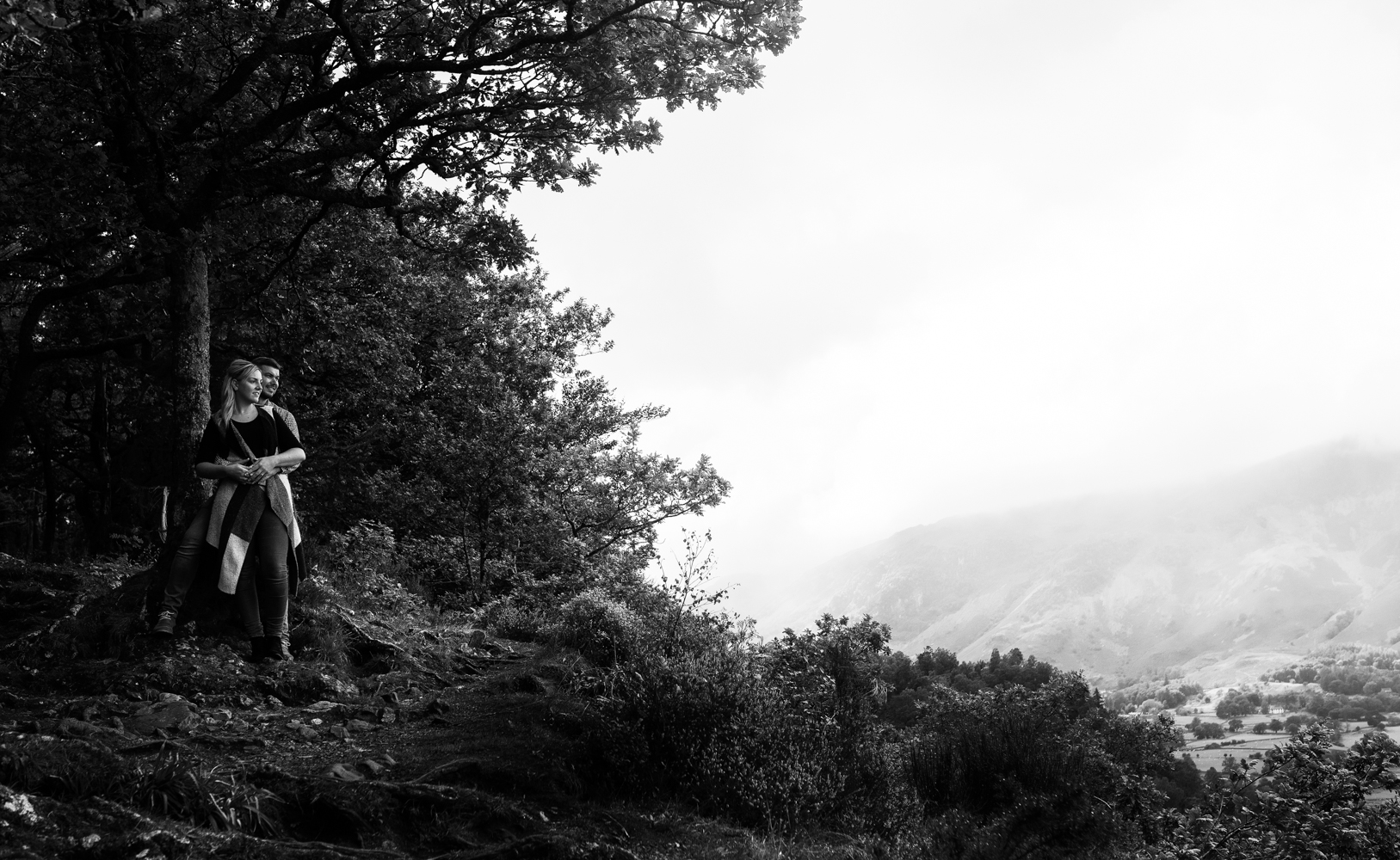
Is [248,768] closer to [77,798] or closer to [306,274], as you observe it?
[77,798]

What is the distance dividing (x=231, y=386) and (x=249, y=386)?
13 cm

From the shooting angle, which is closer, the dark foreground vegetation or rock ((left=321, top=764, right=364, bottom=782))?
the dark foreground vegetation

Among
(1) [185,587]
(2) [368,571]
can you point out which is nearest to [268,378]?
(1) [185,587]

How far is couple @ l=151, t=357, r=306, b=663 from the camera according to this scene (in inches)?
278

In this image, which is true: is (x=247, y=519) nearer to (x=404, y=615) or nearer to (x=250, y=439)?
(x=250, y=439)

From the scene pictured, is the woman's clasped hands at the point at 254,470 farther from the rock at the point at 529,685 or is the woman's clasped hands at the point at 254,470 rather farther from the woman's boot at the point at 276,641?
the rock at the point at 529,685

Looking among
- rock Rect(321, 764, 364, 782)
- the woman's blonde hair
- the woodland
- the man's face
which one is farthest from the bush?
rock Rect(321, 764, 364, 782)

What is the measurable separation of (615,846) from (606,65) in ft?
25.9

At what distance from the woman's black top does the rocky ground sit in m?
1.53

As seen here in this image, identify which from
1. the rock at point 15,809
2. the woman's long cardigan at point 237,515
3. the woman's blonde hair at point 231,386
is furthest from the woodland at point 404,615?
the woman's blonde hair at point 231,386

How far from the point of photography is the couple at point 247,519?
7.05 m

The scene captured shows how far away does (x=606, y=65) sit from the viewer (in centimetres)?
942

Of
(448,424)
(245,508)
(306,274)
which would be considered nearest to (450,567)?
(448,424)

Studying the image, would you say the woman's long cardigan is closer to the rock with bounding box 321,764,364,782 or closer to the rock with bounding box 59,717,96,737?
the rock with bounding box 59,717,96,737
